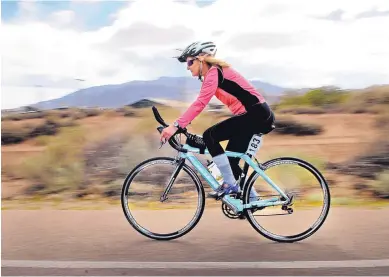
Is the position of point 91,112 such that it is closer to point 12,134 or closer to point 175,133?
point 12,134

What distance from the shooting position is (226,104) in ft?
21.2

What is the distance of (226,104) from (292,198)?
104 cm

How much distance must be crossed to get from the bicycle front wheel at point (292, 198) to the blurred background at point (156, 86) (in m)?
0.17

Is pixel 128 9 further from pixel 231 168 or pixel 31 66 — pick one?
pixel 231 168

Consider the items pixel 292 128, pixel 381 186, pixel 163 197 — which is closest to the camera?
pixel 163 197

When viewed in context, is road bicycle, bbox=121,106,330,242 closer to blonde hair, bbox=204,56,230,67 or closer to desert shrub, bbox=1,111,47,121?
blonde hair, bbox=204,56,230,67

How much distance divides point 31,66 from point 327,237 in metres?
3.14

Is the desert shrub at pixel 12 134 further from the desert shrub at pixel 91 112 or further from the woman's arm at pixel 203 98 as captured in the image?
the woman's arm at pixel 203 98

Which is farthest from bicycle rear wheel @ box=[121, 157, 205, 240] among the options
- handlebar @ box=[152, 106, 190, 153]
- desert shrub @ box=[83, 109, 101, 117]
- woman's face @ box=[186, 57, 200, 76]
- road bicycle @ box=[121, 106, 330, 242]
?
woman's face @ box=[186, 57, 200, 76]

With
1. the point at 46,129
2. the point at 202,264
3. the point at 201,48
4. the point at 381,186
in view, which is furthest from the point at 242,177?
the point at 46,129

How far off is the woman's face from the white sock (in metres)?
0.77

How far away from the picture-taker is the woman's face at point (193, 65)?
6.41 m

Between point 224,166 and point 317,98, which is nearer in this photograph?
point 224,166

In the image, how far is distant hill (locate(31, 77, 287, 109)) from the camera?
6.56 metres
